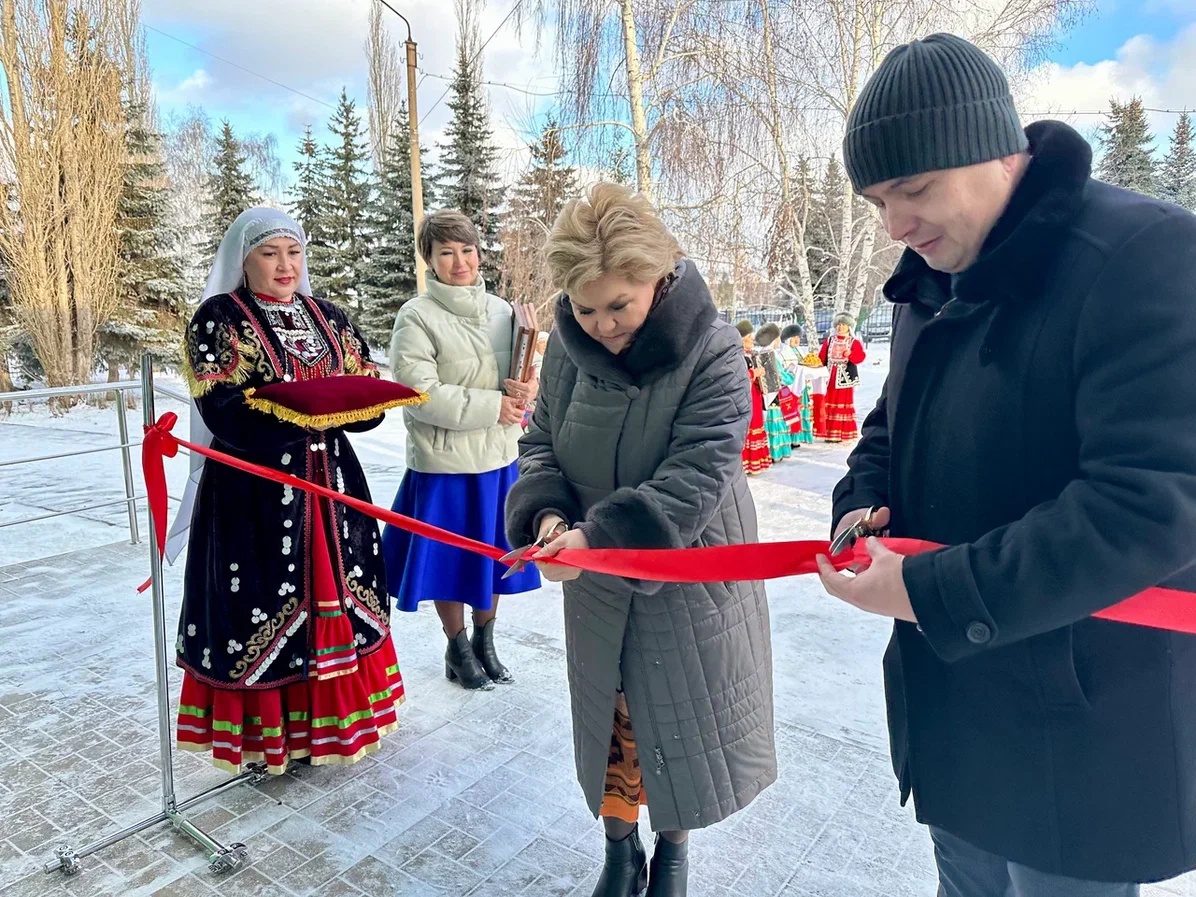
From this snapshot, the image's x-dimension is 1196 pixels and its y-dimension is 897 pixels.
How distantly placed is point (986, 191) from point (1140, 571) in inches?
21.4

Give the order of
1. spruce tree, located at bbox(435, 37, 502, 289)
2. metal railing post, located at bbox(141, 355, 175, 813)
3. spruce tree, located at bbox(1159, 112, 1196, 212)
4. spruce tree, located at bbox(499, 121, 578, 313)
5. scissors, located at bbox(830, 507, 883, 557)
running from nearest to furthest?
scissors, located at bbox(830, 507, 883, 557) → metal railing post, located at bbox(141, 355, 175, 813) → spruce tree, located at bbox(499, 121, 578, 313) → spruce tree, located at bbox(1159, 112, 1196, 212) → spruce tree, located at bbox(435, 37, 502, 289)

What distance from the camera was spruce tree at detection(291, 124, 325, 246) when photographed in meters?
23.6

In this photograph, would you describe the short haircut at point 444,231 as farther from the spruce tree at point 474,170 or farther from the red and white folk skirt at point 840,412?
the spruce tree at point 474,170

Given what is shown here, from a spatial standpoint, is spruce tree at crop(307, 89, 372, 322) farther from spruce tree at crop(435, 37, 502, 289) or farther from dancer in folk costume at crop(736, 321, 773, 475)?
dancer in folk costume at crop(736, 321, 773, 475)

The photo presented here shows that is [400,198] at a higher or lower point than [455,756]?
higher

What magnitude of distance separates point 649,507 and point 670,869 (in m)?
1.06

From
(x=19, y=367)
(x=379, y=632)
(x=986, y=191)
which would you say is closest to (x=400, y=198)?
(x=19, y=367)

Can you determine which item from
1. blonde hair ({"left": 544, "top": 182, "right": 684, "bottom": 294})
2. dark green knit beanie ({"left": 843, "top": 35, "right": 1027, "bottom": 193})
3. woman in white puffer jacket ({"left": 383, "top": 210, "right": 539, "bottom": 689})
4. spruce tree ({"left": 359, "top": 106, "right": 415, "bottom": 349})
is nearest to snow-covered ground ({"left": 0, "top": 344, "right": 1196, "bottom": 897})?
woman in white puffer jacket ({"left": 383, "top": 210, "right": 539, "bottom": 689})

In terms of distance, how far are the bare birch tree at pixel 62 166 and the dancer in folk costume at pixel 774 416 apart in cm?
1407

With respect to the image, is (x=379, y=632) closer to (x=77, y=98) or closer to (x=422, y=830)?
(x=422, y=830)

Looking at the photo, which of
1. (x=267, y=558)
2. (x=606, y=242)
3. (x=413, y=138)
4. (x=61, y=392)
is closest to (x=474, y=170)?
(x=413, y=138)

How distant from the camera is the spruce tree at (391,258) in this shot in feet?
66.3

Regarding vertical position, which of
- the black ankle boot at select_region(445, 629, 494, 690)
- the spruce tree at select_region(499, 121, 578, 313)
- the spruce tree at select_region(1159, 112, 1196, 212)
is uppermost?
the spruce tree at select_region(1159, 112, 1196, 212)

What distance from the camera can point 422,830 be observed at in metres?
2.45
